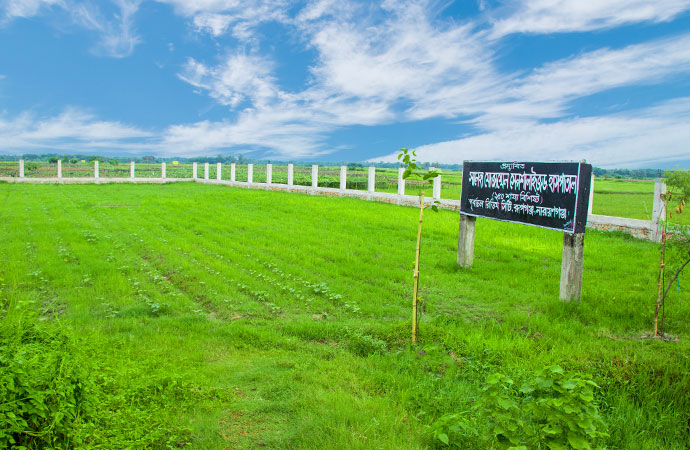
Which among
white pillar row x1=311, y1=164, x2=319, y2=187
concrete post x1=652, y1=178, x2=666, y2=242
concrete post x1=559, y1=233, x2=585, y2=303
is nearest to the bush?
concrete post x1=559, y1=233, x2=585, y2=303

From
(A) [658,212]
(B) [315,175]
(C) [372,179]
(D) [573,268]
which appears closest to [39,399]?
(D) [573,268]

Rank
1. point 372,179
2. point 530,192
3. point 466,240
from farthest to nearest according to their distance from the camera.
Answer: point 372,179 → point 466,240 → point 530,192

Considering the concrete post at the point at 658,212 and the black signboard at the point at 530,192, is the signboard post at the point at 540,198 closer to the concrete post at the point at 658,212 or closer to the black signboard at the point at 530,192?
the black signboard at the point at 530,192

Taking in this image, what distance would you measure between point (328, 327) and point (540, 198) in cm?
417

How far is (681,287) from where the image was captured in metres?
8.25

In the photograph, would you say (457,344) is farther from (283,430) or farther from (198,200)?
(198,200)

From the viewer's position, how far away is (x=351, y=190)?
2411cm

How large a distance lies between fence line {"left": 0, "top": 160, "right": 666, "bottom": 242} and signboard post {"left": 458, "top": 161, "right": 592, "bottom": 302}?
1006mm

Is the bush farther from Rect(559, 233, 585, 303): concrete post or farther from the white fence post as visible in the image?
the white fence post

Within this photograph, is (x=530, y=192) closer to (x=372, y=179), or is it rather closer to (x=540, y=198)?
(x=540, y=198)

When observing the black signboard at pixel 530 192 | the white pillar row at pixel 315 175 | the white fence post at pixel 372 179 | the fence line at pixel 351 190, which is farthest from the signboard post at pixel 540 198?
the white pillar row at pixel 315 175

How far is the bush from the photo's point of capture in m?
2.71

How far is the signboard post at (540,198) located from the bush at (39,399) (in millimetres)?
6601

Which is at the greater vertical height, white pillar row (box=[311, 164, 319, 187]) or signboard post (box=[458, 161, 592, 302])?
white pillar row (box=[311, 164, 319, 187])
